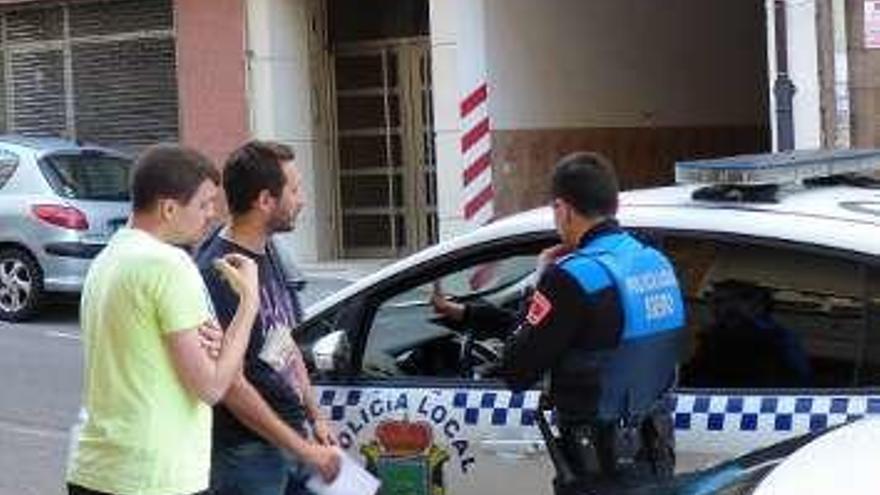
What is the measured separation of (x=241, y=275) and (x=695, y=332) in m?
1.31

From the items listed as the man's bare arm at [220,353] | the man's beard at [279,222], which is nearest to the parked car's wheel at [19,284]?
the man's beard at [279,222]

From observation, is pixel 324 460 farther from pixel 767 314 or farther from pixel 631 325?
pixel 767 314

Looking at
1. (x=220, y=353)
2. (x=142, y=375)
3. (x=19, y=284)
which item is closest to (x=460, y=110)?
(x=19, y=284)

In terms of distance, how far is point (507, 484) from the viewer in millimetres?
5027

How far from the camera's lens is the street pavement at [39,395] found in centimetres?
848

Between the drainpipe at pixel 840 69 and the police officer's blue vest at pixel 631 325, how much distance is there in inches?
420

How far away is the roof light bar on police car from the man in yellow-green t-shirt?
150 cm

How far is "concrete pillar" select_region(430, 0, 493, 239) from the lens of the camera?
16797mm

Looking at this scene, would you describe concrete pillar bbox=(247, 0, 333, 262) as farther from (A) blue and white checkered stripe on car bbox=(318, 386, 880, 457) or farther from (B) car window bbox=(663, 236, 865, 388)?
(B) car window bbox=(663, 236, 865, 388)

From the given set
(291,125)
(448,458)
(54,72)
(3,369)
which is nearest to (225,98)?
(291,125)

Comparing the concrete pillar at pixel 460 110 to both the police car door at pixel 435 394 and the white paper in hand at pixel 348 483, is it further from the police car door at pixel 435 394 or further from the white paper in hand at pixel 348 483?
the white paper in hand at pixel 348 483

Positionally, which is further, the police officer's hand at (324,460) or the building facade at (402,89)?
the building facade at (402,89)

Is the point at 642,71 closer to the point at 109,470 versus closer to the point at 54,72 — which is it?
the point at 54,72

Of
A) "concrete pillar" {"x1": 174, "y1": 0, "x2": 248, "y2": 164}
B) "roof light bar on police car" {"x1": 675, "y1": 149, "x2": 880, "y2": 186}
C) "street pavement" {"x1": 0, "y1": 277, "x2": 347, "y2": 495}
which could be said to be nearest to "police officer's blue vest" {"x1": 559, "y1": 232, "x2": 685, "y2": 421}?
"roof light bar on police car" {"x1": 675, "y1": 149, "x2": 880, "y2": 186}
